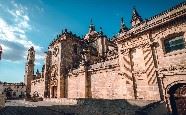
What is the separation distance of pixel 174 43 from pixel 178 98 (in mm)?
4234

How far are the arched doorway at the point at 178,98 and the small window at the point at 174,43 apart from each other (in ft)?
9.24

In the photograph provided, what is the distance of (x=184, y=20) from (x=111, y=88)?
10.9 meters

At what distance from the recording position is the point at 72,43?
33406 mm

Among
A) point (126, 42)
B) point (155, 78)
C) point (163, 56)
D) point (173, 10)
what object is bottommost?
point (155, 78)

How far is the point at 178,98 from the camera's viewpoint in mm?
13070

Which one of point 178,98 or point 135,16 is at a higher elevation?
point 135,16

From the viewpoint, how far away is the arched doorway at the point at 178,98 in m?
12.8

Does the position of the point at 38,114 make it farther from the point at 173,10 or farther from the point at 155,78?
the point at 173,10

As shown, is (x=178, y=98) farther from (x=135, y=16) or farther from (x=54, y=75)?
(x=54, y=75)

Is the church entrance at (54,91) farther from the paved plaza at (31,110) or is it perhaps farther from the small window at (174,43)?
the small window at (174,43)

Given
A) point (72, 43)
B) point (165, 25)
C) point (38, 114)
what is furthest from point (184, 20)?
point (72, 43)

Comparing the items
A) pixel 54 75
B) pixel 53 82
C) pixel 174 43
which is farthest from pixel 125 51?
pixel 53 82

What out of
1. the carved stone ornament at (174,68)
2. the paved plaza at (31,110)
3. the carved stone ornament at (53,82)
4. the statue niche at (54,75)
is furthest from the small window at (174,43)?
the carved stone ornament at (53,82)

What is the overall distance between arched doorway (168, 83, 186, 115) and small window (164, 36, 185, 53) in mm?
2816
